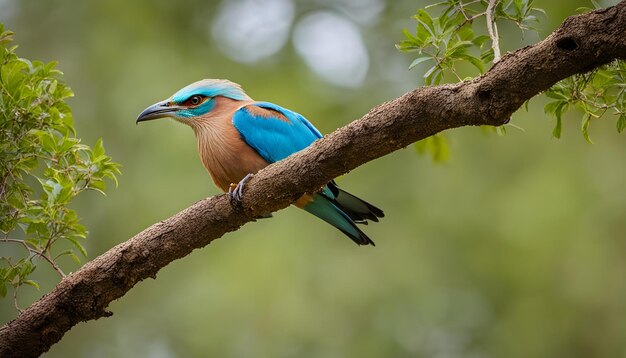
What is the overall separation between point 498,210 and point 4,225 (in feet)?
20.8

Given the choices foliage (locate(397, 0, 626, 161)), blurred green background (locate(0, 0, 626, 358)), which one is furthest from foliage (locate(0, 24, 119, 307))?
blurred green background (locate(0, 0, 626, 358))

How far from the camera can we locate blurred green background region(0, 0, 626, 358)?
28.9 ft

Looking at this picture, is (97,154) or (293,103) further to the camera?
(293,103)

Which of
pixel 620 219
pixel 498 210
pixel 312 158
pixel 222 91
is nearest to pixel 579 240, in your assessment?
pixel 620 219

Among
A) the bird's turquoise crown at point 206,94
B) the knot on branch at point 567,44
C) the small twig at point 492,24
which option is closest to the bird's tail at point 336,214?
the bird's turquoise crown at point 206,94

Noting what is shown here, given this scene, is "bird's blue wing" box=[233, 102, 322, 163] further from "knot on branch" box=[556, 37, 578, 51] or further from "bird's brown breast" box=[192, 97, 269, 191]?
"knot on branch" box=[556, 37, 578, 51]

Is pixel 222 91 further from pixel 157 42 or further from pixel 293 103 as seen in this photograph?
pixel 157 42

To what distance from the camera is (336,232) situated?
35.0 feet

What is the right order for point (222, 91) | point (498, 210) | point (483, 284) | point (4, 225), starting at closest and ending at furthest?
point (4, 225) → point (222, 91) → point (498, 210) → point (483, 284)

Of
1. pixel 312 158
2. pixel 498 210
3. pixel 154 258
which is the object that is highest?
pixel 498 210

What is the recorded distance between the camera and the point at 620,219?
336 inches

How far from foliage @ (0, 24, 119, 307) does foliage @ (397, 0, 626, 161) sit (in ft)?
6.01

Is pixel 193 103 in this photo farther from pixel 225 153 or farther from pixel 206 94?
pixel 225 153

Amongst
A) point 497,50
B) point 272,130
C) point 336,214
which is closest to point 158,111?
point 272,130
